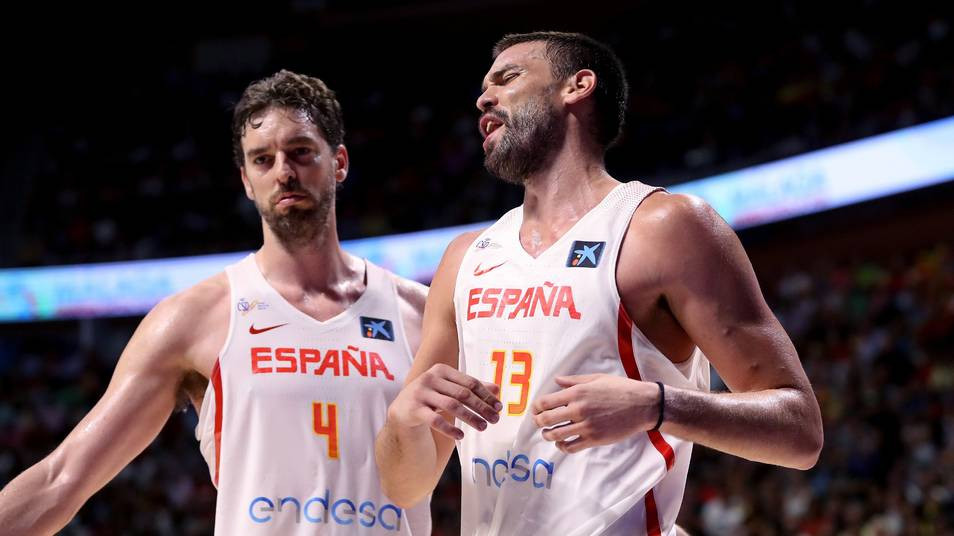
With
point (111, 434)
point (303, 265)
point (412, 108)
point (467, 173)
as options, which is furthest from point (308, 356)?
point (412, 108)

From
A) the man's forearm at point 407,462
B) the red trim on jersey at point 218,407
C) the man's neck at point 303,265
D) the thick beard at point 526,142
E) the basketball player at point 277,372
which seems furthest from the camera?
the man's neck at point 303,265

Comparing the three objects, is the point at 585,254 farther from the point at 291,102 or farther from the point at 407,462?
the point at 291,102

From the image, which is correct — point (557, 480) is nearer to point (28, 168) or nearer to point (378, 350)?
point (378, 350)

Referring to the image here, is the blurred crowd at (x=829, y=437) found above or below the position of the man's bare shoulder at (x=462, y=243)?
below

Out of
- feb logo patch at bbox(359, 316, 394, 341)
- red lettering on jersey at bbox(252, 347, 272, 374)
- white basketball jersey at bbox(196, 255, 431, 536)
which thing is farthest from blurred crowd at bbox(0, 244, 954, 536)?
red lettering on jersey at bbox(252, 347, 272, 374)

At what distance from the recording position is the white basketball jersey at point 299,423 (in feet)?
12.0

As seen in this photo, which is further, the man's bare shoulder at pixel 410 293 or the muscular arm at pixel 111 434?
the man's bare shoulder at pixel 410 293

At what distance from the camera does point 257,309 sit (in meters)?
3.94

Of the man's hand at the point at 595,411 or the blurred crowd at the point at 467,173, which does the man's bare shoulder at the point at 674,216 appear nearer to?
the man's hand at the point at 595,411

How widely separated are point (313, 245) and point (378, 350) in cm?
49

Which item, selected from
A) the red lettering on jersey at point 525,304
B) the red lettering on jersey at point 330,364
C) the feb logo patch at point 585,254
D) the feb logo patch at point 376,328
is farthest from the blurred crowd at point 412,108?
the red lettering on jersey at point 525,304

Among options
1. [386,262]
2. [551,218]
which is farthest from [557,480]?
[386,262]

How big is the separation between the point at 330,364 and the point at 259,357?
249mm

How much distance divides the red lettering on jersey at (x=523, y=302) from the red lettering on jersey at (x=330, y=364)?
3.39ft
